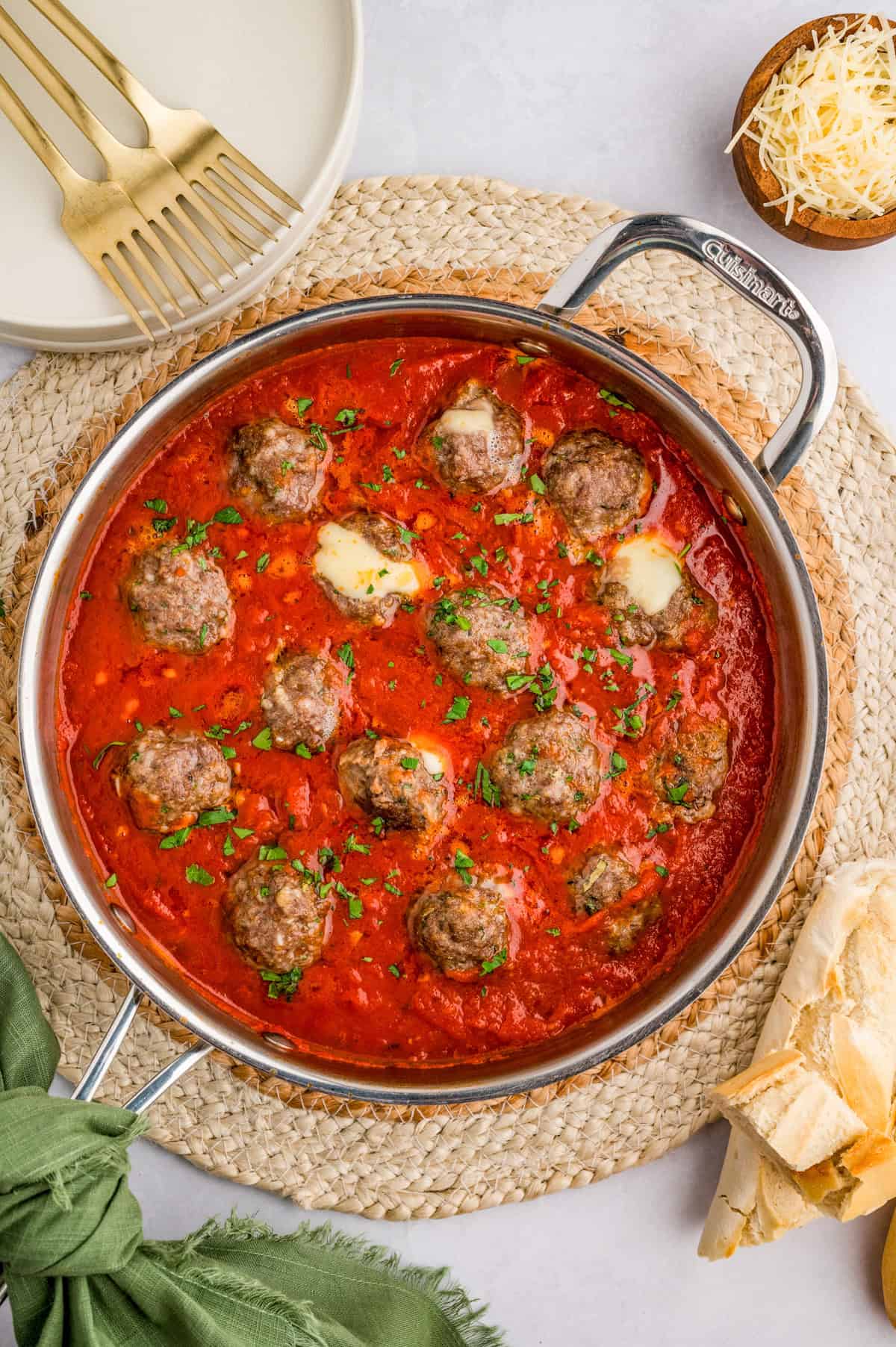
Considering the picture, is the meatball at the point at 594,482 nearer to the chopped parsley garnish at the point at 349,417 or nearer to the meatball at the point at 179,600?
the chopped parsley garnish at the point at 349,417

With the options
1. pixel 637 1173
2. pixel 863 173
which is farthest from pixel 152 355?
pixel 637 1173

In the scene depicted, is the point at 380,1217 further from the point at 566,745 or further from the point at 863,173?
the point at 863,173

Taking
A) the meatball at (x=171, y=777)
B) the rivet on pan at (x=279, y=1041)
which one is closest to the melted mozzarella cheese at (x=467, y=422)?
the meatball at (x=171, y=777)

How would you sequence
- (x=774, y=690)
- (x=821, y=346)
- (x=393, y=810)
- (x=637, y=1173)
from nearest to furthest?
(x=821, y=346) < (x=393, y=810) < (x=774, y=690) < (x=637, y=1173)

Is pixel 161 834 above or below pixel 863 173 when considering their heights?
below

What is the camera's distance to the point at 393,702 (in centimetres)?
361

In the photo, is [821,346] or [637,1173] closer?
[821,346]

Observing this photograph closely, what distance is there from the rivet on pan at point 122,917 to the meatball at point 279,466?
1346 mm

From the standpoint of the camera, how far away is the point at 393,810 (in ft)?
11.3

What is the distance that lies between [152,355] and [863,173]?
2449 mm

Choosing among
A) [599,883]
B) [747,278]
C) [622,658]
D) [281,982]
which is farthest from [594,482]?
[281,982]

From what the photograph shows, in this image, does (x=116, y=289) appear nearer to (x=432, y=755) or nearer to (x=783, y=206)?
(x=432, y=755)

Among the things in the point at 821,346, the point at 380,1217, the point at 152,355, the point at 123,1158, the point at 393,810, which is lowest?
the point at 380,1217

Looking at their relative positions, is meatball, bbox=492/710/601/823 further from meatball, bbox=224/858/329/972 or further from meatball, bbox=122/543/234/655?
meatball, bbox=122/543/234/655
